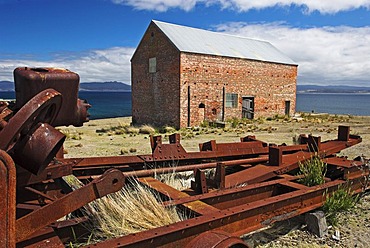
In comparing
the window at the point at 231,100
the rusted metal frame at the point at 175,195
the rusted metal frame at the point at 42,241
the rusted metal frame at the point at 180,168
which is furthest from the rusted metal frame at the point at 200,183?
the window at the point at 231,100

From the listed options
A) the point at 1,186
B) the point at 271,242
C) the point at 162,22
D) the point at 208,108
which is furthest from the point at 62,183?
the point at 162,22

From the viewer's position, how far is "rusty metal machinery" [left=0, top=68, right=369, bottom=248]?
1998 millimetres

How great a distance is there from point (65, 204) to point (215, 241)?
1114mm

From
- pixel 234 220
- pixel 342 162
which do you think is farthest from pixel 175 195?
pixel 342 162

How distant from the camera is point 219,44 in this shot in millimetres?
25188

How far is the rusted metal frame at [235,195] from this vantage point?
130 inches

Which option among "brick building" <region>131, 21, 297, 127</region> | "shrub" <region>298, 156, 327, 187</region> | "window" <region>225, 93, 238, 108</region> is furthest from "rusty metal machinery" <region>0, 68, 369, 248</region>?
"window" <region>225, 93, 238, 108</region>

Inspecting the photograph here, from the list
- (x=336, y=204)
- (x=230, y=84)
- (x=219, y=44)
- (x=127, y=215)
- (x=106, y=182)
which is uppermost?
(x=219, y=44)

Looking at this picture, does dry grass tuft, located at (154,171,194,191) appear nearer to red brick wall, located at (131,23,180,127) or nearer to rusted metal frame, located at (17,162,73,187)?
rusted metal frame, located at (17,162,73,187)

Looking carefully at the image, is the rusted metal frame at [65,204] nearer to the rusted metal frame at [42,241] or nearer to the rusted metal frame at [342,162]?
the rusted metal frame at [42,241]

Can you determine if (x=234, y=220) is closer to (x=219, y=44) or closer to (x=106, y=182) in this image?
(x=106, y=182)

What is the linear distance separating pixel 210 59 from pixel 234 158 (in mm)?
17500

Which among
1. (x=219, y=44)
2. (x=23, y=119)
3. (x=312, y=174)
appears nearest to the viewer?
(x=23, y=119)

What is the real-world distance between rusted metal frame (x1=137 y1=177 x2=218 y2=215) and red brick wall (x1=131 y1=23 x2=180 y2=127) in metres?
17.4
